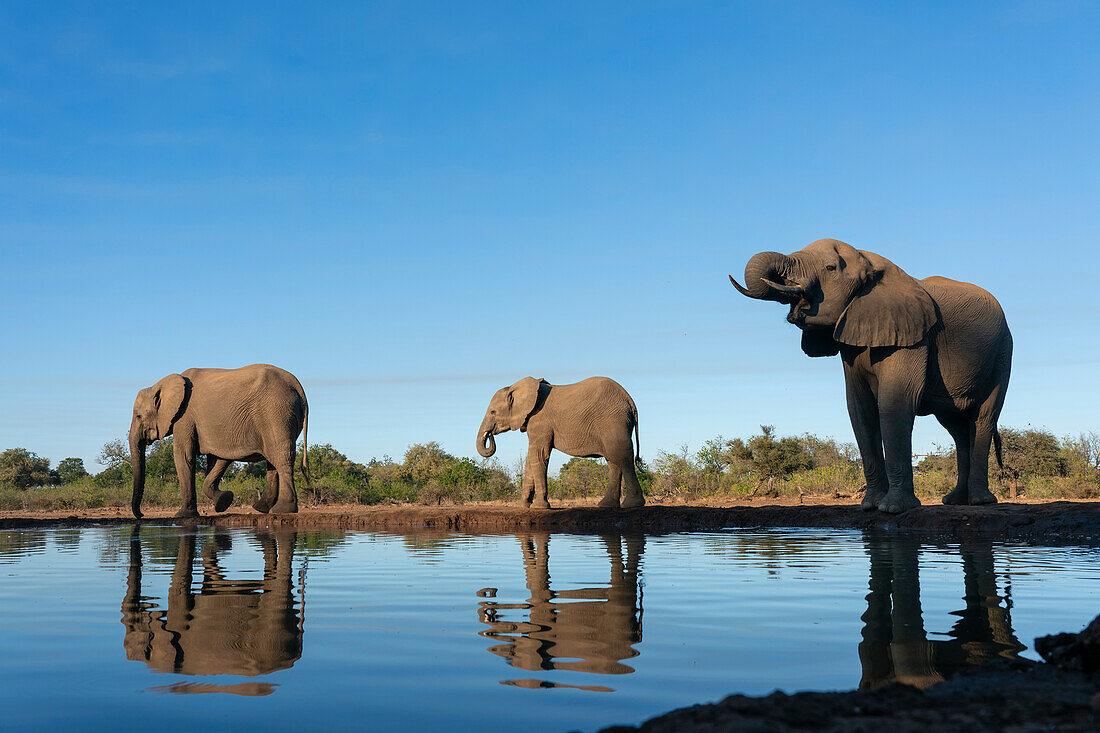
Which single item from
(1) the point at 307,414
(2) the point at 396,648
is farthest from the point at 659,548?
(1) the point at 307,414

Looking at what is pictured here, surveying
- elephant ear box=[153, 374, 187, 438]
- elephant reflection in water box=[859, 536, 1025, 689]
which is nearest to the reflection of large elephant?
elephant reflection in water box=[859, 536, 1025, 689]

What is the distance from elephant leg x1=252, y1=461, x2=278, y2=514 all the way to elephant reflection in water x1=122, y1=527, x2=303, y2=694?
34.3ft

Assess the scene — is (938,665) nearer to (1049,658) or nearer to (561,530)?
(1049,658)

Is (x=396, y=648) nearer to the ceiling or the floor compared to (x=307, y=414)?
nearer to the floor

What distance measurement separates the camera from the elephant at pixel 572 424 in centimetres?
1653

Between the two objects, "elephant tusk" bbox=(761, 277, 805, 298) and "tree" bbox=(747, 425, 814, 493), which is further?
"tree" bbox=(747, 425, 814, 493)

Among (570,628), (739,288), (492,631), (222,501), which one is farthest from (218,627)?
(222,501)

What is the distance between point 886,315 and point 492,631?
8.34m

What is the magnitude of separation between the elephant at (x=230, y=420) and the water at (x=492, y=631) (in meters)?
9.08

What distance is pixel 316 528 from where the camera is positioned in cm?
1390

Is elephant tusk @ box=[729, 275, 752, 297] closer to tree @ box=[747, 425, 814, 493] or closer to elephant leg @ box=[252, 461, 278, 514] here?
elephant leg @ box=[252, 461, 278, 514]

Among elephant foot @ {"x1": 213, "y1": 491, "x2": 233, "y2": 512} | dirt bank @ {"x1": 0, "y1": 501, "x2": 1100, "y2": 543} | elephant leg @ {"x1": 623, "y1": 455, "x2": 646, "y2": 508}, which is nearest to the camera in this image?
dirt bank @ {"x1": 0, "y1": 501, "x2": 1100, "y2": 543}

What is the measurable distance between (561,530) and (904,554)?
600cm

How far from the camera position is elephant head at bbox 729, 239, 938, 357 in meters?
11.1
